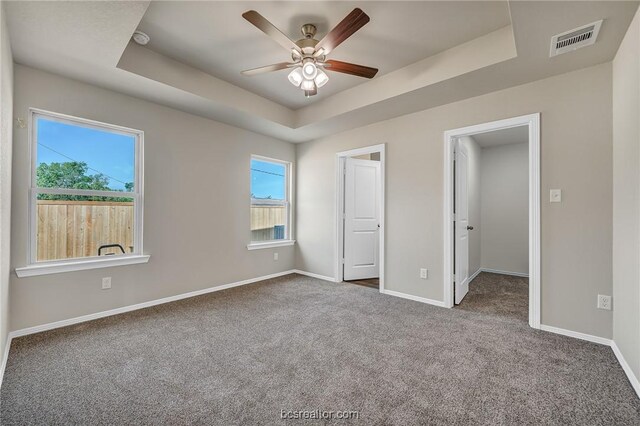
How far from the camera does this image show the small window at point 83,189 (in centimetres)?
263

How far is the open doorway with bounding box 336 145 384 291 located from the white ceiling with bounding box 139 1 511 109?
1.77 meters

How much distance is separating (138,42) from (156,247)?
2.17 metres

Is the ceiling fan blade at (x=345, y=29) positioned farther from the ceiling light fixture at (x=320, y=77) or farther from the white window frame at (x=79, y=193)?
the white window frame at (x=79, y=193)

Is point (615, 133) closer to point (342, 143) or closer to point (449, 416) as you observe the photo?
point (449, 416)

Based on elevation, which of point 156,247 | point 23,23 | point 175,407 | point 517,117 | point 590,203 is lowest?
point 175,407

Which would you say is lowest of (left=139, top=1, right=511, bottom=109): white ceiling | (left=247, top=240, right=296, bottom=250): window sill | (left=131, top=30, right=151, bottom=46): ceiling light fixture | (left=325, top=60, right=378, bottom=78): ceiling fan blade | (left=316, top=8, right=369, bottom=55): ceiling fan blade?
(left=247, top=240, right=296, bottom=250): window sill

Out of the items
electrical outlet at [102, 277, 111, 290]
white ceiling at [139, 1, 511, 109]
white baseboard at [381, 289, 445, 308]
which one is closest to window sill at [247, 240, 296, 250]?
electrical outlet at [102, 277, 111, 290]

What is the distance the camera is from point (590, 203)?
2.42 m

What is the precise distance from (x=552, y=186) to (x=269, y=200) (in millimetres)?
3771

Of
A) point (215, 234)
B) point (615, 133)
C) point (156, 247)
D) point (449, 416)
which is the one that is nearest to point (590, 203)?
point (615, 133)

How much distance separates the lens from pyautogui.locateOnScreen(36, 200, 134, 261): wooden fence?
264cm

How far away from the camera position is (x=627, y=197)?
1.98 m

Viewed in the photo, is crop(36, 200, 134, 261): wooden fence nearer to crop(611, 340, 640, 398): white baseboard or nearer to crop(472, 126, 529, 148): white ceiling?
crop(611, 340, 640, 398): white baseboard

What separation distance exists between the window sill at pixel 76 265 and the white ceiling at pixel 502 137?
5273 millimetres
